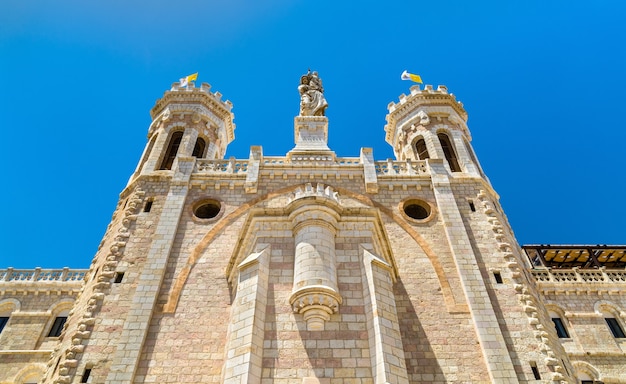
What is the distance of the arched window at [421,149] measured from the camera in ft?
85.4

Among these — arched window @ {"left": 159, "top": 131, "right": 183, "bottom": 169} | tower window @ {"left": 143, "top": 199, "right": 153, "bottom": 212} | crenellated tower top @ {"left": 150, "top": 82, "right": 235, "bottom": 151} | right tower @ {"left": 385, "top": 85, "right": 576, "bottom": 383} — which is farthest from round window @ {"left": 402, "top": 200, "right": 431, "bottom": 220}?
crenellated tower top @ {"left": 150, "top": 82, "right": 235, "bottom": 151}

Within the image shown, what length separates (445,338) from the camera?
617 inches

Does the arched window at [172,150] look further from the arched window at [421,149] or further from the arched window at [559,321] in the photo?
the arched window at [559,321]

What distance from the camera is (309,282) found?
12820 millimetres

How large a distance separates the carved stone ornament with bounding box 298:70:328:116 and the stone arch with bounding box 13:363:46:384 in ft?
62.5

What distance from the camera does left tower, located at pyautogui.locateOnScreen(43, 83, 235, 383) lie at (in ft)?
48.6

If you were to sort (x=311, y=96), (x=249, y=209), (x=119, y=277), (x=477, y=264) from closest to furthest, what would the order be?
(x=119, y=277)
(x=477, y=264)
(x=249, y=209)
(x=311, y=96)

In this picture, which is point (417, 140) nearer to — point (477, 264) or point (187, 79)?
point (477, 264)

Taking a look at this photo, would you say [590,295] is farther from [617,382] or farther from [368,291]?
[368,291]

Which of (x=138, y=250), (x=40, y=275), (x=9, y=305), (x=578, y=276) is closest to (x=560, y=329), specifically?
(x=578, y=276)

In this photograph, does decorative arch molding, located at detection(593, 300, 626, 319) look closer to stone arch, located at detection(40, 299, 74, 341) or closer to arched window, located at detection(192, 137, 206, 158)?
arched window, located at detection(192, 137, 206, 158)

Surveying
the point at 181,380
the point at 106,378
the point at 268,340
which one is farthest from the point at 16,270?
the point at 268,340

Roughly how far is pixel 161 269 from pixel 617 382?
22.2 metres

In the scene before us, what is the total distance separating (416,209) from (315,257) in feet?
30.6
